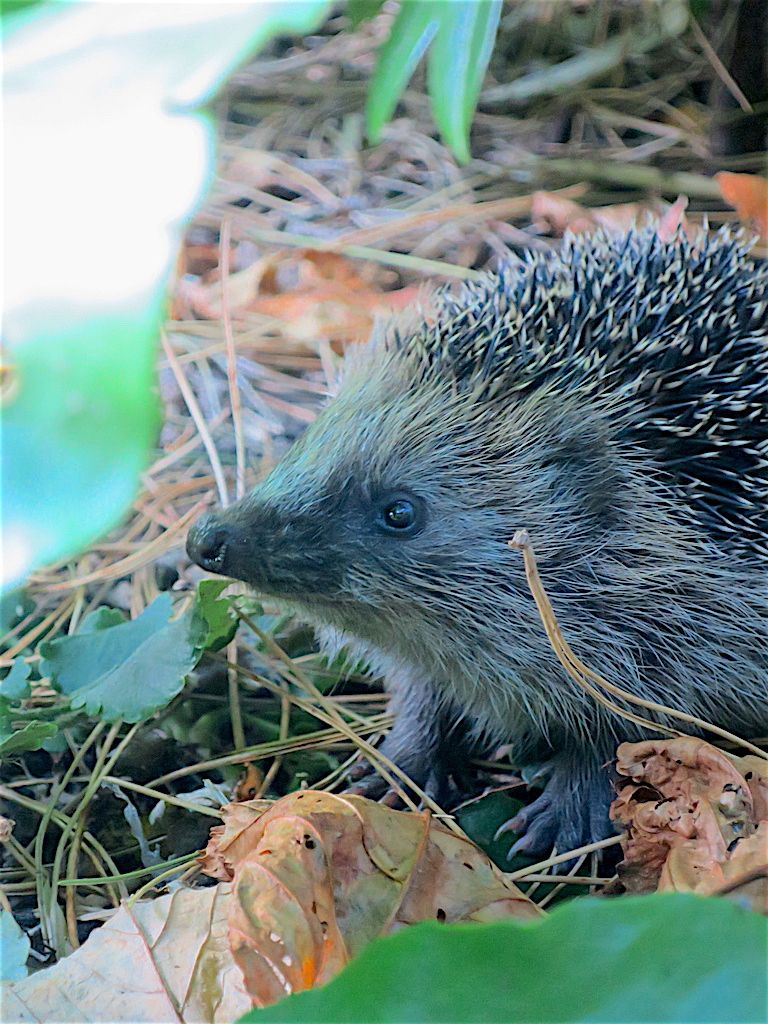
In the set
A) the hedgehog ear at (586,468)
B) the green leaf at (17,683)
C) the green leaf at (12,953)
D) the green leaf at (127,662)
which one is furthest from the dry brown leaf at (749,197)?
the green leaf at (12,953)

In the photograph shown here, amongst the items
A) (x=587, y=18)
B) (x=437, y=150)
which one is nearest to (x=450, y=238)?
(x=437, y=150)

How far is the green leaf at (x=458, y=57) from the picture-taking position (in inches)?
38.9

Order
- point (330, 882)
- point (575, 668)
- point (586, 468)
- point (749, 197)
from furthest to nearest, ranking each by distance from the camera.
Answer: point (749, 197)
point (586, 468)
point (575, 668)
point (330, 882)

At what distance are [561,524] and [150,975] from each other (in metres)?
1.13

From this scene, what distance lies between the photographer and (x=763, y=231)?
→ 3.27 m

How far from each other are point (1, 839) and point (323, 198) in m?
2.63

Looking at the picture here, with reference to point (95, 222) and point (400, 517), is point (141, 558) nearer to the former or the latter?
point (400, 517)

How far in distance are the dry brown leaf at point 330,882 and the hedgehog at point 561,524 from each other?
419mm

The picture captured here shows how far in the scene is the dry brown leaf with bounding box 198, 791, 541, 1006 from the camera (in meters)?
1.46

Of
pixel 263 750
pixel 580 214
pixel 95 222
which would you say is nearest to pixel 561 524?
pixel 263 750

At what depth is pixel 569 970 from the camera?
41.2 inches

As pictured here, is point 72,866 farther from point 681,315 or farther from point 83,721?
point 681,315

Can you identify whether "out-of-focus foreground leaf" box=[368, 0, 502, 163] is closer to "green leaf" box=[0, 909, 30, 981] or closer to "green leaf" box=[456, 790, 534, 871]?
"green leaf" box=[0, 909, 30, 981]

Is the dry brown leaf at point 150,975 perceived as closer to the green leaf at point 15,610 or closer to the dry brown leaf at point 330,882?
the dry brown leaf at point 330,882
